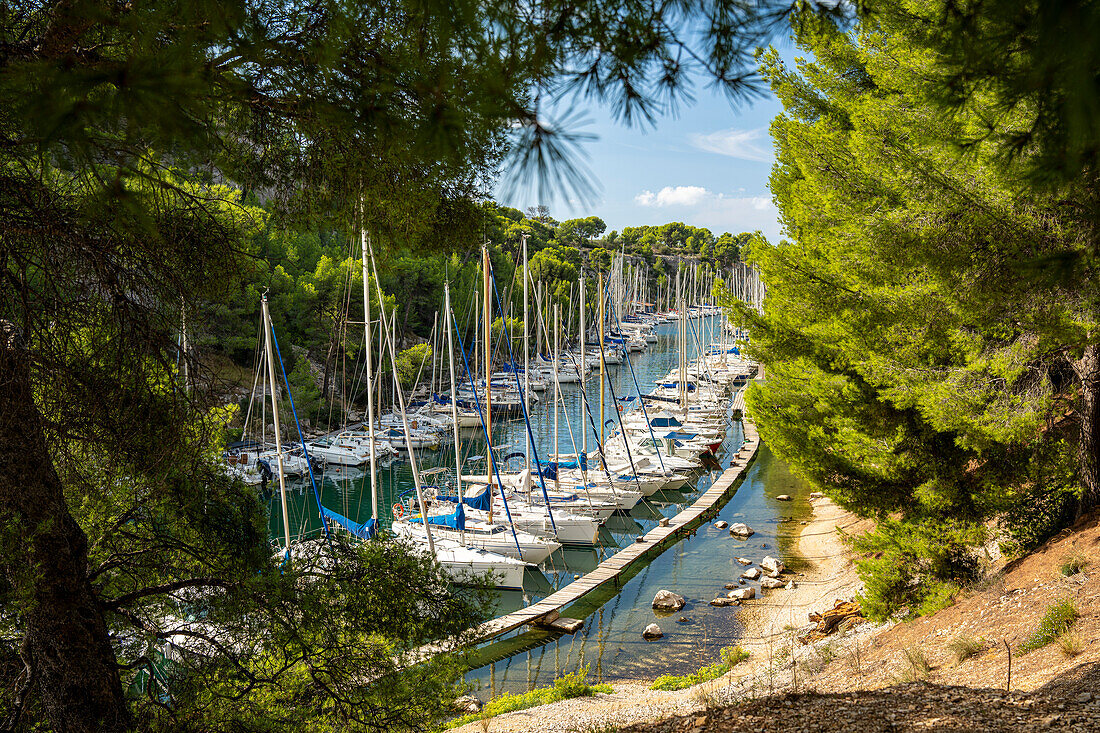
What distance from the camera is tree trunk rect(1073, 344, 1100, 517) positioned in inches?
340

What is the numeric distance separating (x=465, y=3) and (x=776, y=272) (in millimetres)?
9115

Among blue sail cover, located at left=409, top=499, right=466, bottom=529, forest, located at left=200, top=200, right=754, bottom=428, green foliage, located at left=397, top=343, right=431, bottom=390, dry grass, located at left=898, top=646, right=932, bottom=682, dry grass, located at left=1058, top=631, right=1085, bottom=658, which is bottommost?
blue sail cover, located at left=409, top=499, right=466, bottom=529

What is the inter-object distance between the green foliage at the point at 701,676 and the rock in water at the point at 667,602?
10.1 ft

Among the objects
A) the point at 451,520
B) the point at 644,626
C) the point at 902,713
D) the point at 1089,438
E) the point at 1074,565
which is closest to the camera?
the point at 902,713

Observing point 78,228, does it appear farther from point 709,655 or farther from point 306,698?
point 709,655

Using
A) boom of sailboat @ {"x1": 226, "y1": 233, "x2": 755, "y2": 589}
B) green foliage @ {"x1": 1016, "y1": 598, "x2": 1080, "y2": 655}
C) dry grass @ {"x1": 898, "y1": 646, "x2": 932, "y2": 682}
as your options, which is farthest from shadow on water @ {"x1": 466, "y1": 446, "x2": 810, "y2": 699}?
green foliage @ {"x1": 1016, "y1": 598, "x2": 1080, "y2": 655}

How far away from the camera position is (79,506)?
483cm

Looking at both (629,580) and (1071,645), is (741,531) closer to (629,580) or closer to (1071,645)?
(629,580)

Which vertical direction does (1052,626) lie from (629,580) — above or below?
above

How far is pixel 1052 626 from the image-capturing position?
643cm

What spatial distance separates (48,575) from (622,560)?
1351 centimetres

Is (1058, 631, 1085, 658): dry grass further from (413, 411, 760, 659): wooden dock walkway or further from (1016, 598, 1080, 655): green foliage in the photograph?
(413, 411, 760, 659): wooden dock walkway

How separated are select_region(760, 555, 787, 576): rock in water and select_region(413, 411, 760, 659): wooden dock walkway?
2.70 meters

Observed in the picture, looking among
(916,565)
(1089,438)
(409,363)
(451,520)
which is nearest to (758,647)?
(916,565)
